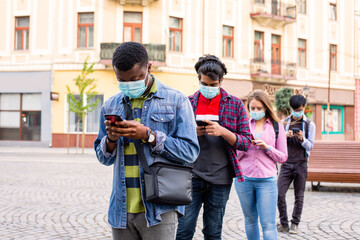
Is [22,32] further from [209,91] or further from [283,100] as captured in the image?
[209,91]

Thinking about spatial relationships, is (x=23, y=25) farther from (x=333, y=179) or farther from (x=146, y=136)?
(x=146, y=136)

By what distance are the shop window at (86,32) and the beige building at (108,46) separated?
55mm

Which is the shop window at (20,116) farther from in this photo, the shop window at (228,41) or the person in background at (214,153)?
the person in background at (214,153)

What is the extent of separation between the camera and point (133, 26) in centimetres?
2577

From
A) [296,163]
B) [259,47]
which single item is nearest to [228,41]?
[259,47]

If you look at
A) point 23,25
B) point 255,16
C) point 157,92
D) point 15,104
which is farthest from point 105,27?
point 157,92

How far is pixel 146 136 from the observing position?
7.85 feet

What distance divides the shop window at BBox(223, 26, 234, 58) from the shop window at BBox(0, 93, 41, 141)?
1127 cm

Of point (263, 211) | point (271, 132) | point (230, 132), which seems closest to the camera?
point (230, 132)

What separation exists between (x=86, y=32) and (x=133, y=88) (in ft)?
80.1

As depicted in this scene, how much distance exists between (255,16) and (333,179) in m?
20.7

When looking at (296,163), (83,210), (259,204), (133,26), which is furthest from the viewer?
(133,26)

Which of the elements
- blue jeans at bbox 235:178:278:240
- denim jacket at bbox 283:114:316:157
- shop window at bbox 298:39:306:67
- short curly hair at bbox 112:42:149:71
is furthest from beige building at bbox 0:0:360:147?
short curly hair at bbox 112:42:149:71

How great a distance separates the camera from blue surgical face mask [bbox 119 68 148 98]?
249cm
